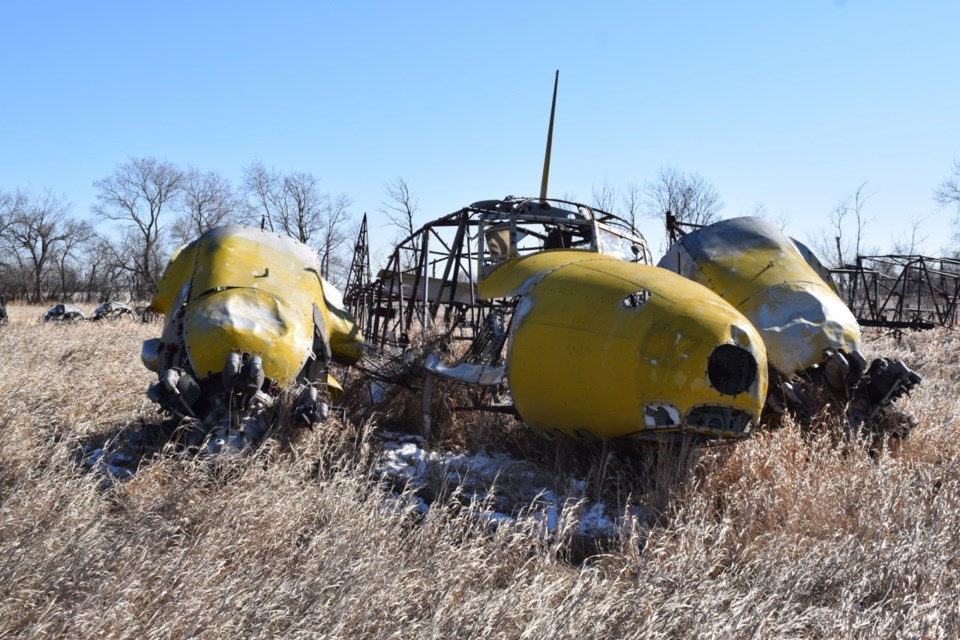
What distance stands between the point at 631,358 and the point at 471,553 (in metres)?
1.71

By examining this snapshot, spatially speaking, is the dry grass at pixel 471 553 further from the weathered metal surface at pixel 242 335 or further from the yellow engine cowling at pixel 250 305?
the yellow engine cowling at pixel 250 305

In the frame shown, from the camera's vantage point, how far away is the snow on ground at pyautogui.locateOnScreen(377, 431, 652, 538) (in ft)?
15.4

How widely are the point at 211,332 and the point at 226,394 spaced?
0.54m

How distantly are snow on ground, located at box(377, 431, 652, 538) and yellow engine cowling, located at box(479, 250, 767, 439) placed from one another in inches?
19.8

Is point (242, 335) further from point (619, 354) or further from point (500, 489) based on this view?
point (619, 354)

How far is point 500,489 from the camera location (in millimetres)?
5609

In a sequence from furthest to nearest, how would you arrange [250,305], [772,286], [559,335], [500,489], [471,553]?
1. [772,286]
2. [250,305]
3. [500,489]
4. [559,335]
5. [471,553]

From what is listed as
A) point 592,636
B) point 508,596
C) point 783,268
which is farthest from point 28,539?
point 783,268

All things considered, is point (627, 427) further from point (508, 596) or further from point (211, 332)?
point (211, 332)

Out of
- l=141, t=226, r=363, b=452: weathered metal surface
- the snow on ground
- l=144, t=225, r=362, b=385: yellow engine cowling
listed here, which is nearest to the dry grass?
the snow on ground

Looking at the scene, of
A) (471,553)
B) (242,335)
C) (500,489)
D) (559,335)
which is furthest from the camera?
(242,335)

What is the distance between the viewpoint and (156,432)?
600cm

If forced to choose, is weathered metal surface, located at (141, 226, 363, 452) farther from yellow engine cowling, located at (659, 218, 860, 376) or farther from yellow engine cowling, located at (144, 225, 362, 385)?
yellow engine cowling, located at (659, 218, 860, 376)

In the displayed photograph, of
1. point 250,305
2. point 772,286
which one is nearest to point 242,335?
point 250,305
